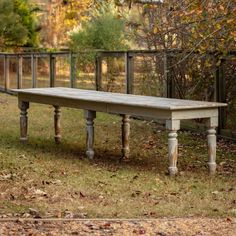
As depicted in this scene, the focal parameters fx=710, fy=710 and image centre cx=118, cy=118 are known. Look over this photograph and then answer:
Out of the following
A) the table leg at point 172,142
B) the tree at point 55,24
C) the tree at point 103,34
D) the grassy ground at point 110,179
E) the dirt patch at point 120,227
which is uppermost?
the tree at point 55,24

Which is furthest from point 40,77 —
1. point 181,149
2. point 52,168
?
point 52,168

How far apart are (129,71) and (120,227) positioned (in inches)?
428

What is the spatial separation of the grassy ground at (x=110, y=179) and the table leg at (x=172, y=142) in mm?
172

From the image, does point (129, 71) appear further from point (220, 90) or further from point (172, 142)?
point (172, 142)

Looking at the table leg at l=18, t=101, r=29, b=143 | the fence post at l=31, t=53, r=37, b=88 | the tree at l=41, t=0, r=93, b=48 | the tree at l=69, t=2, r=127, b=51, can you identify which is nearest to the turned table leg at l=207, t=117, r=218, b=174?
the table leg at l=18, t=101, r=29, b=143

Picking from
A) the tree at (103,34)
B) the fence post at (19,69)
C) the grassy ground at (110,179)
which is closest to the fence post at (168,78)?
the grassy ground at (110,179)

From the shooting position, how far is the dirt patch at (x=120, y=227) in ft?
21.5

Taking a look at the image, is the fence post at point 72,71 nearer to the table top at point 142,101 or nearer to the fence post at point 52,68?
the fence post at point 52,68

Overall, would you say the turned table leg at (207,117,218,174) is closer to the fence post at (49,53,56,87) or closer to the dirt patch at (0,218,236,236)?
the dirt patch at (0,218,236,236)

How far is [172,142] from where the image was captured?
9375 mm

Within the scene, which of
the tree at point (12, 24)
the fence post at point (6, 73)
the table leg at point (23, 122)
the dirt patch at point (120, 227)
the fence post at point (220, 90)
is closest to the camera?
the dirt patch at point (120, 227)

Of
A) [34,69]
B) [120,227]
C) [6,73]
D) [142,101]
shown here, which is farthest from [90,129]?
[6,73]

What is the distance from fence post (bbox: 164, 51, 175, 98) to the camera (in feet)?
50.5

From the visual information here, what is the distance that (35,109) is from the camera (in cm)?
1900
